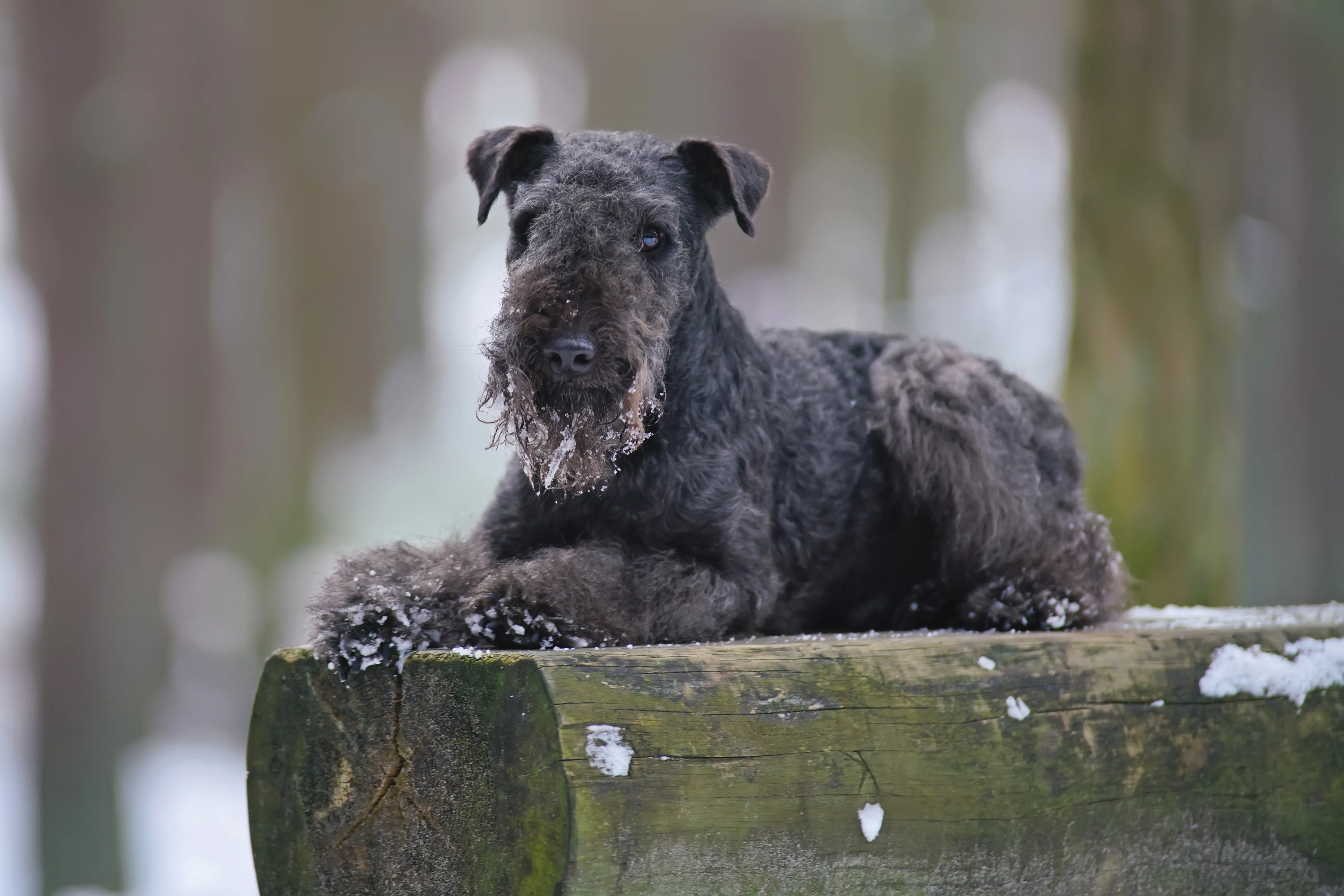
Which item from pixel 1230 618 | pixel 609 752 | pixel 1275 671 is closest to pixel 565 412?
pixel 609 752

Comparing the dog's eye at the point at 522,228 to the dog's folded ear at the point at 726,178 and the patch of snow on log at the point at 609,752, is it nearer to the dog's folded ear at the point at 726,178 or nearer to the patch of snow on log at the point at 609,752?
the dog's folded ear at the point at 726,178

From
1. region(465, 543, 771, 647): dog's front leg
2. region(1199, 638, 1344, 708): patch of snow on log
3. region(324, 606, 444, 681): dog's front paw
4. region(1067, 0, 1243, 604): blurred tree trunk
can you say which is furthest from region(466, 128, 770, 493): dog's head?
region(1067, 0, 1243, 604): blurred tree trunk

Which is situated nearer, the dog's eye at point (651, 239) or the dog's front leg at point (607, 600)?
the dog's front leg at point (607, 600)

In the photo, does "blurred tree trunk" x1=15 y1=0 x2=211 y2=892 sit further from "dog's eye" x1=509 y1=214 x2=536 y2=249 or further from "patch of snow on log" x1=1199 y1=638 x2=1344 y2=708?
"patch of snow on log" x1=1199 y1=638 x2=1344 y2=708

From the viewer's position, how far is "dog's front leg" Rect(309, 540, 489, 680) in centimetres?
282

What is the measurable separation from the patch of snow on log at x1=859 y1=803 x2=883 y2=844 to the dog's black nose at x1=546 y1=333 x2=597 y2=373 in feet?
4.13

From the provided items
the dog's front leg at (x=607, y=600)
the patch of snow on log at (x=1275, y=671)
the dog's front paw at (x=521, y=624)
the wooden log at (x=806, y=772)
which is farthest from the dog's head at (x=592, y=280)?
the patch of snow on log at (x=1275, y=671)

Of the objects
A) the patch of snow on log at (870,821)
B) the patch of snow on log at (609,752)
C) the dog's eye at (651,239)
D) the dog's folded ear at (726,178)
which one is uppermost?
the dog's folded ear at (726,178)

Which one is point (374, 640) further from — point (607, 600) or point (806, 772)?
point (806, 772)

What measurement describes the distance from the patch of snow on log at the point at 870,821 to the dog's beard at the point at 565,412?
108cm

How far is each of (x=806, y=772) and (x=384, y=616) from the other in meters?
1.05

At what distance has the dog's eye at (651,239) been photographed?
3428mm

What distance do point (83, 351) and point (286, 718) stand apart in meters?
6.82

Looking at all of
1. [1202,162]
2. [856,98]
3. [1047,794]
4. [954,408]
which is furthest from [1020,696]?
[856,98]
